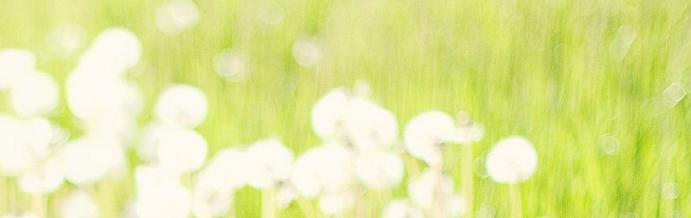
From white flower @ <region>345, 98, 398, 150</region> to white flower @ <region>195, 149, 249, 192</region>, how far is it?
0.10 m

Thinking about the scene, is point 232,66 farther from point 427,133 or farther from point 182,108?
point 427,133

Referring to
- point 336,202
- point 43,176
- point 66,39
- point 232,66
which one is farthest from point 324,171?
point 66,39

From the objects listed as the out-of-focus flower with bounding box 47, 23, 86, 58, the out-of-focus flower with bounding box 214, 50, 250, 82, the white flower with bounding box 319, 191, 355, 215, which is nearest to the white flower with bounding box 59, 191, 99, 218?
the white flower with bounding box 319, 191, 355, 215

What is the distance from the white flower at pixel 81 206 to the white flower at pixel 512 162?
0.40 meters

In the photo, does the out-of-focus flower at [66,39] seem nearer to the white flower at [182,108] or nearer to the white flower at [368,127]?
the white flower at [182,108]

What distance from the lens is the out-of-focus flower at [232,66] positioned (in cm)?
169

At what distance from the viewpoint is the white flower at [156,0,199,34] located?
1894mm

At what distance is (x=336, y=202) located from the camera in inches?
44.0

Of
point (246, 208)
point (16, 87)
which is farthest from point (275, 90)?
point (16, 87)

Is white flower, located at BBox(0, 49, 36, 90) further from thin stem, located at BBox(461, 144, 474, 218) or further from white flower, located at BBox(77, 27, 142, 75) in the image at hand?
thin stem, located at BBox(461, 144, 474, 218)

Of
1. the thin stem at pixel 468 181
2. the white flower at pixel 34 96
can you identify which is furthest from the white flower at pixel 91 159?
the thin stem at pixel 468 181

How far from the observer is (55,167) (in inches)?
43.8

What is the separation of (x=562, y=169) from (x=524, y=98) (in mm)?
174

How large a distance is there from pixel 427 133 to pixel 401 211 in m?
0.08
